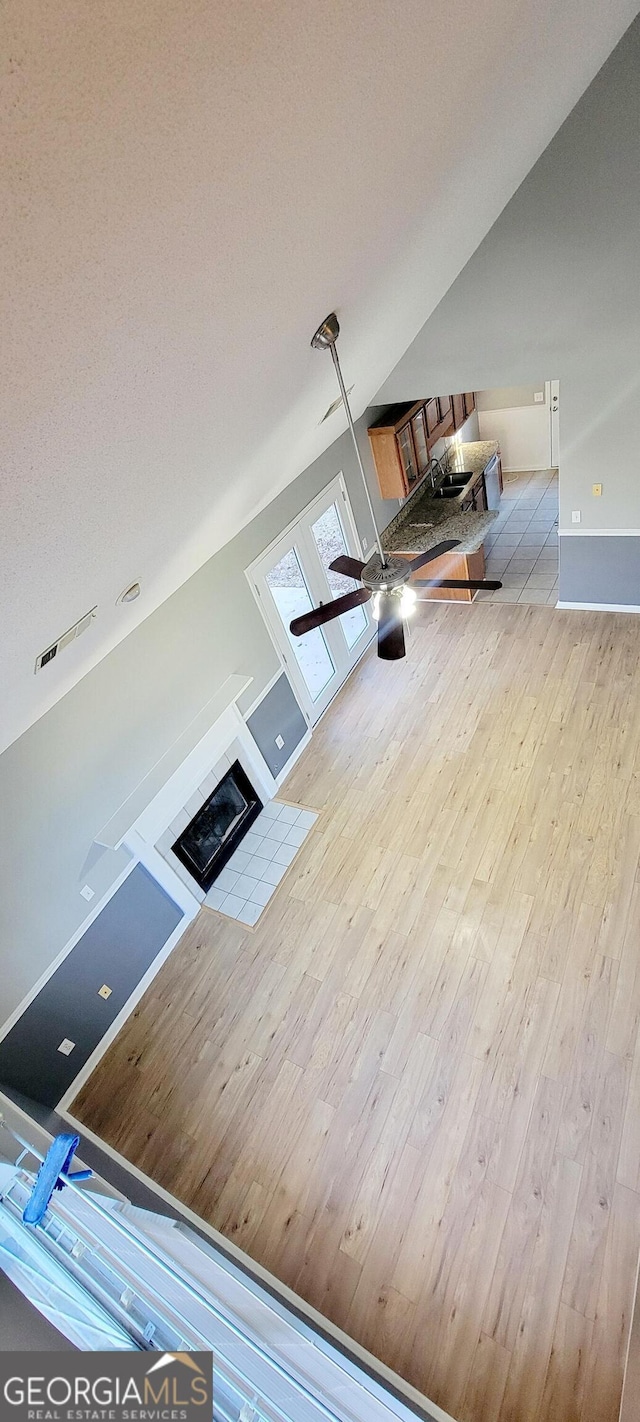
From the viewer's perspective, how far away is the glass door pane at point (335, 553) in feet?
17.6

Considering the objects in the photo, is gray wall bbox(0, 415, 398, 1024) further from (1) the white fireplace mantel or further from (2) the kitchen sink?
(2) the kitchen sink

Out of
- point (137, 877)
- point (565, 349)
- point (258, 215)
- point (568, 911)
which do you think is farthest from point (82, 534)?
point (565, 349)

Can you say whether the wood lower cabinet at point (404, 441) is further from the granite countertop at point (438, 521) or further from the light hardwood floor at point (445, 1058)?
the light hardwood floor at point (445, 1058)

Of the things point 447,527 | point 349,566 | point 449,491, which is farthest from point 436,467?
point 349,566

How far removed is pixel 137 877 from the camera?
12.6ft

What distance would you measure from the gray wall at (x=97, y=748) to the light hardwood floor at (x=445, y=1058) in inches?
45.0

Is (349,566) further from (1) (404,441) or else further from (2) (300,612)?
(1) (404,441)

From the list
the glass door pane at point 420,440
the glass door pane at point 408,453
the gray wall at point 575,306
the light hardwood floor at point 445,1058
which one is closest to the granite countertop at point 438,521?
the glass door pane at point 420,440

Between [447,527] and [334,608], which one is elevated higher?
[447,527]

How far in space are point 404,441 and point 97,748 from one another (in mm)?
4691

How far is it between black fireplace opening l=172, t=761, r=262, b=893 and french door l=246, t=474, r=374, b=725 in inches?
41.9

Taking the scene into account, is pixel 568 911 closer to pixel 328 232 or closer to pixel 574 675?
pixel 574 675

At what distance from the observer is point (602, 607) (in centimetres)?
557

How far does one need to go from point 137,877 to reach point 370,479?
4.80 m
